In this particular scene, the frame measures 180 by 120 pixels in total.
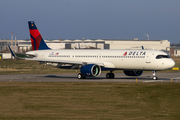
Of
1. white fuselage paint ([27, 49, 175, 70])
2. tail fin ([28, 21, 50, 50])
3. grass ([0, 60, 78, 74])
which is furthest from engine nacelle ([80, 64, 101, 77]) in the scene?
grass ([0, 60, 78, 74])

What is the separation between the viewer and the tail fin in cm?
5359

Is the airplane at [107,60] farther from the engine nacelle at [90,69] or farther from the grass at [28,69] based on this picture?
the grass at [28,69]

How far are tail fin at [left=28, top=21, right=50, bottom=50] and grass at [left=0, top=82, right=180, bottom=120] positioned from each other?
19.9 metres

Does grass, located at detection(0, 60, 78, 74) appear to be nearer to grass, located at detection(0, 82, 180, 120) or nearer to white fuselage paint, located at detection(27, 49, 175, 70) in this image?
white fuselage paint, located at detection(27, 49, 175, 70)

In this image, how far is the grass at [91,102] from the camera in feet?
70.2

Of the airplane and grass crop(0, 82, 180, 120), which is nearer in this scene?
grass crop(0, 82, 180, 120)

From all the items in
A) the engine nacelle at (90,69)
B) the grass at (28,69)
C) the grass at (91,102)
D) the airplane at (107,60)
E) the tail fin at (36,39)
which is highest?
the tail fin at (36,39)

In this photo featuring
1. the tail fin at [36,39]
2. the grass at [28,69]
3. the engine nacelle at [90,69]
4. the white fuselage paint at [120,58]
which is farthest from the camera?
the grass at [28,69]

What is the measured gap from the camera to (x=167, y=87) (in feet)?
109

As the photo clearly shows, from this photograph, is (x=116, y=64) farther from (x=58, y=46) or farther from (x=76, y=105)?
(x=58, y=46)

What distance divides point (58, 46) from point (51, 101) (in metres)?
162

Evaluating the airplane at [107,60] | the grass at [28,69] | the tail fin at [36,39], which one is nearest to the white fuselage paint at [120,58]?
the airplane at [107,60]

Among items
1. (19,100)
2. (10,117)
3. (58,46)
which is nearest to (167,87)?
(19,100)

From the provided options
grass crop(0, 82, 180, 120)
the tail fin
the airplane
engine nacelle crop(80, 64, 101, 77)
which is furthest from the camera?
the tail fin
